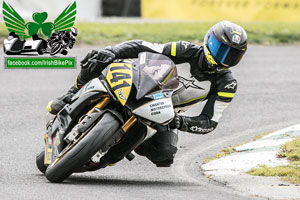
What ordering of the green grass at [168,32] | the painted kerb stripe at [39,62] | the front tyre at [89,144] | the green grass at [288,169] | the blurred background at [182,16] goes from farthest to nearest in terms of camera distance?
the blurred background at [182,16], the green grass at [168,32], the painted kerb stripe at [39,62], the green grass at [288,169], the front tyre at [89,144]

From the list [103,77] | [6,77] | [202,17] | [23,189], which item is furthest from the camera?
[202,17]

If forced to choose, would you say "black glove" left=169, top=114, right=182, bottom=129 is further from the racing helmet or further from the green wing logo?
the green wing logo

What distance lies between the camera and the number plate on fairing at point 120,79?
20.6 feet

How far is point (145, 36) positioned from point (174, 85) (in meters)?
10.9

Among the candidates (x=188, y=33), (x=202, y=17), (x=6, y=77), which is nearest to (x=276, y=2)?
(x=202, y=17)

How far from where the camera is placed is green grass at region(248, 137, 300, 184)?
711 centimetres

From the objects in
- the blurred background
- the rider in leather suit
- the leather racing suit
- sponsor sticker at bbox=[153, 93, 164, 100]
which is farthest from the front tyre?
the blurred background

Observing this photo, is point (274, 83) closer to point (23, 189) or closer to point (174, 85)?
point (174, 85)

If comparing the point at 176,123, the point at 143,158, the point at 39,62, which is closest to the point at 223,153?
the point at 143,158

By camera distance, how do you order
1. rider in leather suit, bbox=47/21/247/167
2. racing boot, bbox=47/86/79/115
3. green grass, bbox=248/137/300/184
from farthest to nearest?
green grass, bbox=248/137/300/184 → racing boot, bbox=47/86/79/115 → rider in leather suit, bbox=47/21/247/167

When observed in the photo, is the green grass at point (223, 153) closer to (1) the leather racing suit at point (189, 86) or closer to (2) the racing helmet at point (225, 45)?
(1) the leather racing suit at point (189, 86)

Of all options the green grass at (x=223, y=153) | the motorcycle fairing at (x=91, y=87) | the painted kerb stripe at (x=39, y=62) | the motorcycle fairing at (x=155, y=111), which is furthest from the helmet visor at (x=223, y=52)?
the painted kerb stripe at (x=39, y=62)

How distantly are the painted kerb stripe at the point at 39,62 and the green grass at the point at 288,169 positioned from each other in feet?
21.5

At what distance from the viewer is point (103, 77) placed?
6551mm
